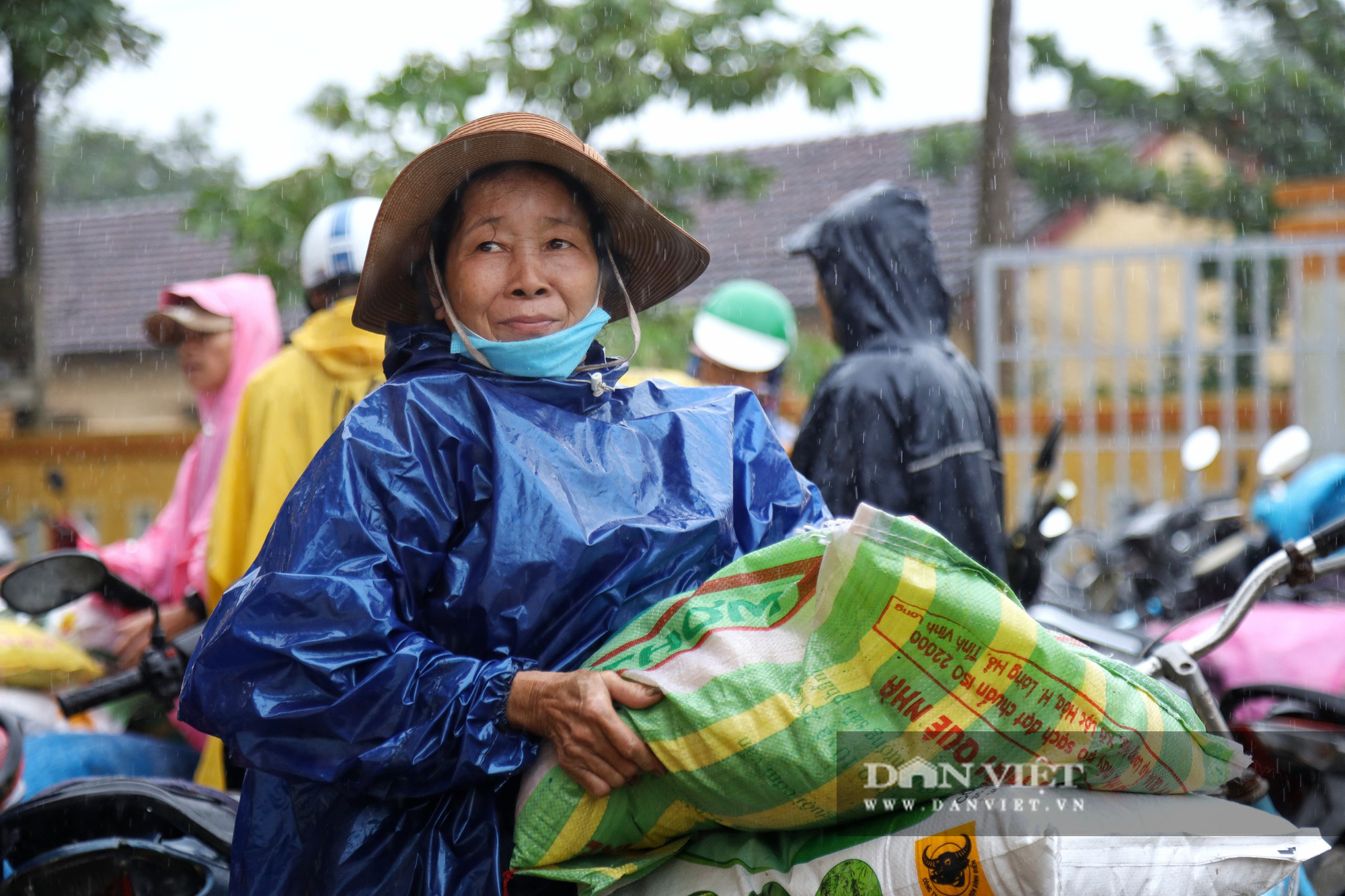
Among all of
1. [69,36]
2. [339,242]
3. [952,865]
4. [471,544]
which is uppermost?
[69,36]

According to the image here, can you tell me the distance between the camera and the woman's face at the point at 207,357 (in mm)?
4387

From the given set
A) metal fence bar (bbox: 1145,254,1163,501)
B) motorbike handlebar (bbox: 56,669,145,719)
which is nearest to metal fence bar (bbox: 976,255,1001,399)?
metal fence bar (bbox: 1145,254,1163,501)

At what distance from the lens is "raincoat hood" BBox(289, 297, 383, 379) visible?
11.6ft

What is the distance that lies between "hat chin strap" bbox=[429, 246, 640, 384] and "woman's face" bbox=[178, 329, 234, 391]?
7.98 ft

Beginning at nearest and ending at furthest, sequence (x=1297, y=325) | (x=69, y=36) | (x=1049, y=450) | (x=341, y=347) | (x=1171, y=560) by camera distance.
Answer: (x=341, y=347) < (x=1049, y=450) < (x=1171, y=560) < (x=1297, y=325) < (x=69, y=36)

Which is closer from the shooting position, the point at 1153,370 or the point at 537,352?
the point at 537,352

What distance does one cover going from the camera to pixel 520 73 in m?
8.49

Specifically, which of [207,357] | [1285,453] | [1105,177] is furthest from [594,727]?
[1105,177]

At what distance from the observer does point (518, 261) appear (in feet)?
7.03

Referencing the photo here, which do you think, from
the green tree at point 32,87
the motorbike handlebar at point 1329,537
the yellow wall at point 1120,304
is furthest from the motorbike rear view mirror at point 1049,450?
the green tree at point 32,87

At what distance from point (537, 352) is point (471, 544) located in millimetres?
357

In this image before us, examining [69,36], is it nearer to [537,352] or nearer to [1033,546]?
[1033,546]

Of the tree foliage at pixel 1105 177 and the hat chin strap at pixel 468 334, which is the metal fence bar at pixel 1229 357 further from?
the hat chin strap at pixel 468 334

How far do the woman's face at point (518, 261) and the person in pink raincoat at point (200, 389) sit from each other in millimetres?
2130
